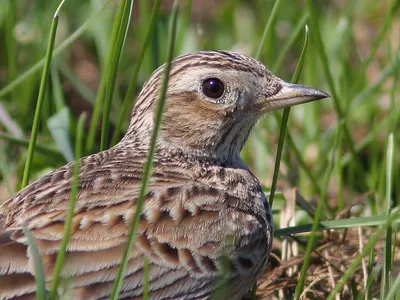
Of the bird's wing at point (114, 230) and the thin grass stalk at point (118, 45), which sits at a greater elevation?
the thin grass stalk at point (118, 45)

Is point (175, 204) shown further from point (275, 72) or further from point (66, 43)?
point (275, 72)

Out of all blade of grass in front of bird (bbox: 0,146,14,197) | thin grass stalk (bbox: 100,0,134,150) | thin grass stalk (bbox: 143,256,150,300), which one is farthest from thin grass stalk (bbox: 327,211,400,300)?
blade of grass in front of bird (bbox: 0,146,14,197)

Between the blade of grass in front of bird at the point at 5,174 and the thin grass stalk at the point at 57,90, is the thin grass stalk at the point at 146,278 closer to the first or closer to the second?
the blade of grass in front of bird at the point at 5,174

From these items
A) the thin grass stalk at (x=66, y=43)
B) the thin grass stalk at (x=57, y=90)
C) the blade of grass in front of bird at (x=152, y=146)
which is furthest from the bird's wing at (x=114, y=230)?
the thin grass stalk at (x=57, y=90)

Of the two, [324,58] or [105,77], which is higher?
[324,58]

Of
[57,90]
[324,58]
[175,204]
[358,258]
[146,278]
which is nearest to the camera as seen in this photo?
[146,278]

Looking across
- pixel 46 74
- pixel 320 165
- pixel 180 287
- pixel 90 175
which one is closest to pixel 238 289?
pixel 180 287

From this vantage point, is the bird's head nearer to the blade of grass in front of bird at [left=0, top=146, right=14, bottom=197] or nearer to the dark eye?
the dark eye

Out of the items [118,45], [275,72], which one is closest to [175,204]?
[118,45]
